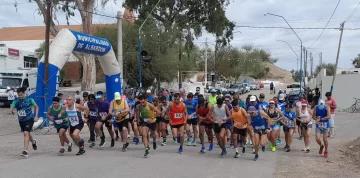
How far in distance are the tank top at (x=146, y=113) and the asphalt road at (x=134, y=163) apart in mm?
975

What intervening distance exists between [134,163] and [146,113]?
2055 mm

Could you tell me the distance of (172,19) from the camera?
44656 mm

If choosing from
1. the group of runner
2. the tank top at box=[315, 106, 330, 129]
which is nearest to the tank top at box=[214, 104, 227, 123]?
the group of runner

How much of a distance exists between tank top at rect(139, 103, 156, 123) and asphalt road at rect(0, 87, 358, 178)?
0.97 m

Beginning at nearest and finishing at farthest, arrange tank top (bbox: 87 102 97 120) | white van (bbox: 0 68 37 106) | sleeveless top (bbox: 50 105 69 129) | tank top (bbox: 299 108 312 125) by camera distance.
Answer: sleeveless top (bbox: 50 105 69 129) < tank top (bbox: 87 102 97 120) < tank top (bbox: 299 108 312 125) < white van (bbox: 0 68 37 106)

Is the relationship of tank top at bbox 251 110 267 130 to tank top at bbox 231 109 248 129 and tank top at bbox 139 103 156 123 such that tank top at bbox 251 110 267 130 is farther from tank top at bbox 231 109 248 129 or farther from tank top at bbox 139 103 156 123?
tank top at bbox 139 103 156 123

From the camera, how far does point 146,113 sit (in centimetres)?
1216

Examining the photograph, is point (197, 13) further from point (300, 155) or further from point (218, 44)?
point (300, 155)

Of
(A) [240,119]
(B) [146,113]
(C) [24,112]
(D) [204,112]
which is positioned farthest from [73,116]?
(A) [240,119]

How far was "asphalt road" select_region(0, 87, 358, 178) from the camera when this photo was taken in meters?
9.20

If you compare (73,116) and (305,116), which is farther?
(305,116)

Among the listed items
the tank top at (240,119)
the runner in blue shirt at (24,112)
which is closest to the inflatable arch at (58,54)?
the runner in blue shirt at (24,112)

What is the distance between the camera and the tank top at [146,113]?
12117 mm

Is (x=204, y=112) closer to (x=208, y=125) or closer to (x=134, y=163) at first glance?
(x=208, y=125)
